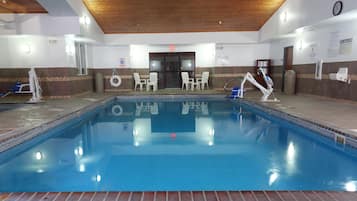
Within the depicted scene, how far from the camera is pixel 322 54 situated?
7.77 m

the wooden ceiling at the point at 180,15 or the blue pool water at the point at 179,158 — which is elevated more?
the wooden ceiling at the point at 180,15

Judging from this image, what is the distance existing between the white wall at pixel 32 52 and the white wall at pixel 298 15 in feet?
25.5

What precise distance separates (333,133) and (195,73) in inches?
365

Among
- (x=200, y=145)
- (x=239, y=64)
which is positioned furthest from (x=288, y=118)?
(x=239, y=64)

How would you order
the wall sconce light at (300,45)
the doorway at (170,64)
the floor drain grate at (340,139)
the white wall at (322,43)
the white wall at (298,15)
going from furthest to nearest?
the doorway at (170,64) → the wall sconce light at (300,45) → the white wall at (322,43) → the white wall at (298,15) → the floor drain grate at (340,139)

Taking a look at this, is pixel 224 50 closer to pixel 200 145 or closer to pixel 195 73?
pixel 195 73

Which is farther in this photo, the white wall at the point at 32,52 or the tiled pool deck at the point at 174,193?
the white wall at the point at 32,52

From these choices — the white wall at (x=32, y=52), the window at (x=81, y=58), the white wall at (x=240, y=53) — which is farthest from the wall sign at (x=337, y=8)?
the window at (x=81, y=58)

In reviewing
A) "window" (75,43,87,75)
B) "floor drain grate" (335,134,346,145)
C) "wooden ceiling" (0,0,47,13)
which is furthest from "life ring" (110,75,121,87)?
"floor drain grate" (335,134,346,145)

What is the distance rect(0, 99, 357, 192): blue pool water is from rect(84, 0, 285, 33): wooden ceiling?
4.67 m

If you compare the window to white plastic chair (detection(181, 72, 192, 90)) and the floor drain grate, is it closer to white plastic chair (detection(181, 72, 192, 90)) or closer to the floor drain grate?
white plastic chair (detection(181, 72, 192, 90))

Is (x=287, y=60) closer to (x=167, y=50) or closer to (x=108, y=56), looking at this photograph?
(x=167, y=50)

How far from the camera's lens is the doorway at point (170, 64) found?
508 inches

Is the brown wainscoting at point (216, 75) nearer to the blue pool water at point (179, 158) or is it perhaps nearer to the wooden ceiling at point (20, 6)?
the wooden ceiling at point (20, 6)
